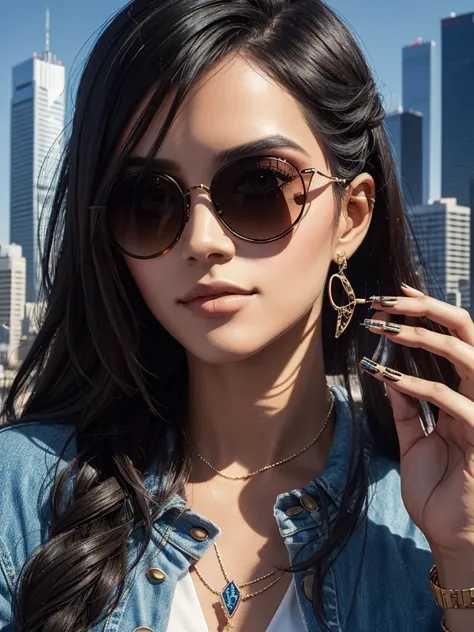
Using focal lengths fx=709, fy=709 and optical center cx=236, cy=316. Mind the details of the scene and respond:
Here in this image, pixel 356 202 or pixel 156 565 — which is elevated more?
pixel 356 202

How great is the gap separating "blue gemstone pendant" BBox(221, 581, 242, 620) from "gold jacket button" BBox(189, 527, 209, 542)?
115 mm

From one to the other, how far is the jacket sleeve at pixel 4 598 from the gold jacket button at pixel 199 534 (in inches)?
15.4

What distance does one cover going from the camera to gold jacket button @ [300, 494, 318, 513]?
160 cm

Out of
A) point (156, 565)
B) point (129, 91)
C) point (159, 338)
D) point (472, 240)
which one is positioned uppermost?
point (472, 240)

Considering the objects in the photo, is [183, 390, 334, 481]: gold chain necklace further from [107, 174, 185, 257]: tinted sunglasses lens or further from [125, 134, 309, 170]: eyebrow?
[125, 134, 309, 170]: eyebrow

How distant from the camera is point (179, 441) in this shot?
1766 mm

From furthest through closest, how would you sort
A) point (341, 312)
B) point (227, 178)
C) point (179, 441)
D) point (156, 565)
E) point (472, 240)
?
point (472, 240) < point (179, 441) < point (341, 312) < point (156, 565) < point (227, 178)

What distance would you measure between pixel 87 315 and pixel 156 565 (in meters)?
0.59

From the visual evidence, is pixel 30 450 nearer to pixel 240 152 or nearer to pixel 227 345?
pixel 227 345

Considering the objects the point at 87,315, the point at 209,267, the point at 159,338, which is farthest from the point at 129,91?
the point at 159,338

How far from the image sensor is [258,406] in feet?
5.62

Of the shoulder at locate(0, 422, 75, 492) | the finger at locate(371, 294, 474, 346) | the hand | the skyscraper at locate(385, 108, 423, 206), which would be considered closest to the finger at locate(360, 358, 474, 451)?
the hand

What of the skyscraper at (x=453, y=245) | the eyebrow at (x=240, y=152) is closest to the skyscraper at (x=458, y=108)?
the skyscraper at (x=453, y=245)

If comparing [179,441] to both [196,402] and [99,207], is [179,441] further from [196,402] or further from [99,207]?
[99,207]
